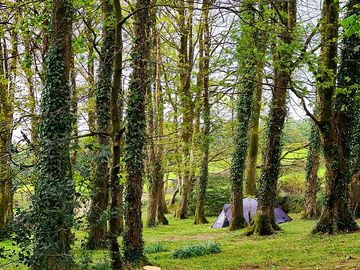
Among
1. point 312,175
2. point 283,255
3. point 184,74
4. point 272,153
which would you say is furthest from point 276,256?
point 184,74

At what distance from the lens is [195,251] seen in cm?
1012

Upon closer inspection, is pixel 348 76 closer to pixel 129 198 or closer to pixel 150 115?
pixel 129 198

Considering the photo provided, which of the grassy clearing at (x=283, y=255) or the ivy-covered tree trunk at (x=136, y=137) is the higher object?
the ivy-covered tree trunk at (x=136, y=137)

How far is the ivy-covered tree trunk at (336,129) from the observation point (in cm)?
1054

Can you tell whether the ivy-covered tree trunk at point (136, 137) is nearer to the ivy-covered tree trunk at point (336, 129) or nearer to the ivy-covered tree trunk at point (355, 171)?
the ivy-covered tree trunk at point (336, 129)

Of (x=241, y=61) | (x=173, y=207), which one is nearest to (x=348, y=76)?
(x=241, y=61)

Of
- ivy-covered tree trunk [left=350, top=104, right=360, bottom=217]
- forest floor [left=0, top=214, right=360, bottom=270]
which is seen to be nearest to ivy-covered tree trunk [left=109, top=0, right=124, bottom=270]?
forest floor [left=0, top=214, right=360, bottom=270]

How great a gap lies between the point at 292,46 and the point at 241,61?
1.58 meters

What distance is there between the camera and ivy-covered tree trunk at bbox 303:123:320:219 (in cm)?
1850

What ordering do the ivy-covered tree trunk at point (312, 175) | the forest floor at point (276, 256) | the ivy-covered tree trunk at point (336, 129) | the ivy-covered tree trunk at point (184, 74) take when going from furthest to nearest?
the ivy-covered tree trunk at point (184, 74)
the ivy-covered tree trunk at point (312, 175)
the ivy-covered tree trunk at point (336, 129)
the forest floor at point (276, 256)

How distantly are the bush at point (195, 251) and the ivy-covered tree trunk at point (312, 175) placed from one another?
30.8ft

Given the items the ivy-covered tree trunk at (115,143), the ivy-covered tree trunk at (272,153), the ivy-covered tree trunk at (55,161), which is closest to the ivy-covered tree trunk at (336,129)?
the ivy-covered tree trunk at (272,153)

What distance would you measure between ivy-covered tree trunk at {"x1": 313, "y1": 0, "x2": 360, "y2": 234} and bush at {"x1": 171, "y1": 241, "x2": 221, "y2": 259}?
2.85 m

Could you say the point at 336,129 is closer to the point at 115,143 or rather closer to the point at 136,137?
the point at 136,137
